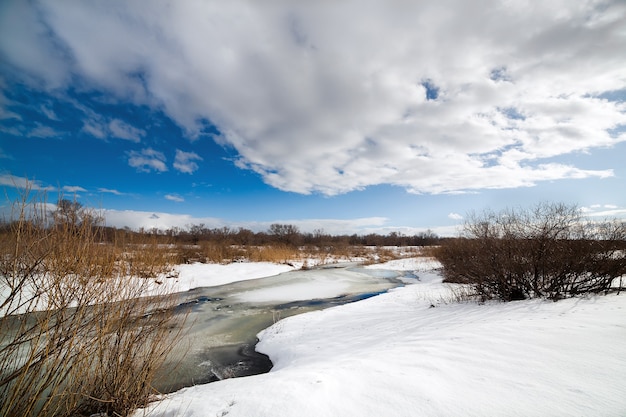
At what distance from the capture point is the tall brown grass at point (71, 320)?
2.45 meters

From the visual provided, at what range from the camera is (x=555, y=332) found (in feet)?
12.5

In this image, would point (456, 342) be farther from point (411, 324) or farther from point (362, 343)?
point (411, 324)

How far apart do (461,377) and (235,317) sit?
7686mm

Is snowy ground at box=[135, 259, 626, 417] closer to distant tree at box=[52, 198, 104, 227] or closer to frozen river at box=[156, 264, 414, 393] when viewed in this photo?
frozen river at box=[156, 264, 414, 393]

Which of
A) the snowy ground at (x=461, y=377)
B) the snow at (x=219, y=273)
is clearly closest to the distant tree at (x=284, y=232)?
the snow at (x=219, y=273)

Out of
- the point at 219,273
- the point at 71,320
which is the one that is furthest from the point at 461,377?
the point at 219,273

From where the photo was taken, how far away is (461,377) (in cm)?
276

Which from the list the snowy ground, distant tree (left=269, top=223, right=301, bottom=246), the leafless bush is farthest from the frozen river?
distant tree (left=269, top=223, right=301, bottom=246)

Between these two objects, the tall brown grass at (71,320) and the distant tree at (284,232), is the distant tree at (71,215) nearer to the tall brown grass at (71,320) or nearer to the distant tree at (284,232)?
the tall brown grass at (71,320)

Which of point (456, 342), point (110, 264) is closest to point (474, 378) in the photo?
point (456, 342)

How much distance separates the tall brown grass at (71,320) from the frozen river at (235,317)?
99cm

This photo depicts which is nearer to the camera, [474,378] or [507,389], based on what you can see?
[507,389]

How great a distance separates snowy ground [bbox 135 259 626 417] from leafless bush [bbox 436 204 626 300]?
66.7 inches

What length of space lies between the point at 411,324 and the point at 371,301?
147 inches
